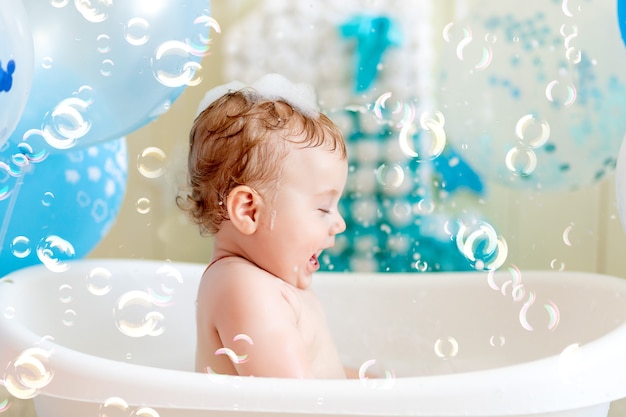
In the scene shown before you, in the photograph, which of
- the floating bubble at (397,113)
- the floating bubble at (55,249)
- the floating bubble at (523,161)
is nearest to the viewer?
the floating bubble at (55,249)

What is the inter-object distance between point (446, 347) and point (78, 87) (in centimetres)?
84

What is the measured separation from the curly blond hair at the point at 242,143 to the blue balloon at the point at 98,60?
0.21m

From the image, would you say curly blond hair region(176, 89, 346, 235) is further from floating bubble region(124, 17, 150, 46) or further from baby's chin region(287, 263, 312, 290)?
floating bubble region(124, 17, 150, 46)

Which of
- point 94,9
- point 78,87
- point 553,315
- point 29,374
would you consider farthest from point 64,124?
point 553,315

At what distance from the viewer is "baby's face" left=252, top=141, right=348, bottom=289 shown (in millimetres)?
1124

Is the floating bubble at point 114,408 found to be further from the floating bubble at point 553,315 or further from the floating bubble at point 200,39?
the floating bubble at point 553,315

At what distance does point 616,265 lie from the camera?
2.37 meters

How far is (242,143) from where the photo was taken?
1.11 meters

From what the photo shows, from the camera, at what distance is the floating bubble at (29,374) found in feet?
3.19

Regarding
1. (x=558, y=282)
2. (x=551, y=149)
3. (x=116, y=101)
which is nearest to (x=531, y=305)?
(x=558, y=282)

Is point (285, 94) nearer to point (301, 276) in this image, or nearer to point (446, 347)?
point (301, 276)

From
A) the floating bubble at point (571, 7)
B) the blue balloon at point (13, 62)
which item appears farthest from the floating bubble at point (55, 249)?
the floating bubble at point (571, 7)

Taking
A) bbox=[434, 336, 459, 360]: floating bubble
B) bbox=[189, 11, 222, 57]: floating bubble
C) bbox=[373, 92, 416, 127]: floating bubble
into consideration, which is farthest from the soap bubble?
Result: bbox=[189, 11, 222, 57]: floating bubble

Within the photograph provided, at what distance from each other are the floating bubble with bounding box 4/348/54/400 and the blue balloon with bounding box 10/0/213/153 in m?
0.48
